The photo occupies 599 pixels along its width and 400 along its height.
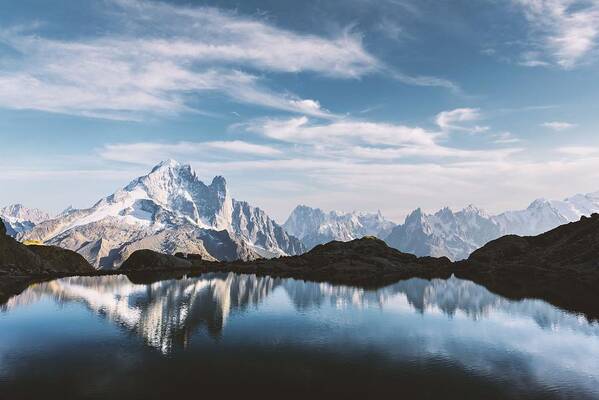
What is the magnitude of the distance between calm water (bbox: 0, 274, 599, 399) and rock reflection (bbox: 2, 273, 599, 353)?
0.55 metres

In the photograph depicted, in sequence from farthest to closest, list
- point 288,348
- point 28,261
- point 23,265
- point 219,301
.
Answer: point 28,261 < point 23,265 < point 219,301 < point 288,348

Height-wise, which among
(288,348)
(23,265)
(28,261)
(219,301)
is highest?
(28,261)

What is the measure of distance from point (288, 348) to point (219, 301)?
174ft

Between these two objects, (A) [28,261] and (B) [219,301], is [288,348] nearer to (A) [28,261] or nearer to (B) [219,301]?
(B) [219,301]

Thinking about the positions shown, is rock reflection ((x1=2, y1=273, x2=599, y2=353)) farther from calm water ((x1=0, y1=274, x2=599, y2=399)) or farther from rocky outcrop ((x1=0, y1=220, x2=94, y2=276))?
rocky outcrop ((x1=0, y1=220, x2=94, y2=276))

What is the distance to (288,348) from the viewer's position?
222 ft

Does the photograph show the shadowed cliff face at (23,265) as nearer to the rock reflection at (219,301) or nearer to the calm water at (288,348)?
the rock reflection at (219,301)

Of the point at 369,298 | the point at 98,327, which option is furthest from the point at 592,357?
the point at 98,327

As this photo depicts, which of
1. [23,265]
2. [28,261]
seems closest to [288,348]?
[23,265]

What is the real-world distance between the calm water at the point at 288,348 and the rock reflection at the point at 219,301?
1.80 ft

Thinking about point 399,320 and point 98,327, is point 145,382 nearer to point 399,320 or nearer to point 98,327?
point 98,327

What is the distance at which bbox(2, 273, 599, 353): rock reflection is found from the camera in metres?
85.9

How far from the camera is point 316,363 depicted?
59531 mm

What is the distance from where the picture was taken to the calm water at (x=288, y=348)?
5044 centimetres
